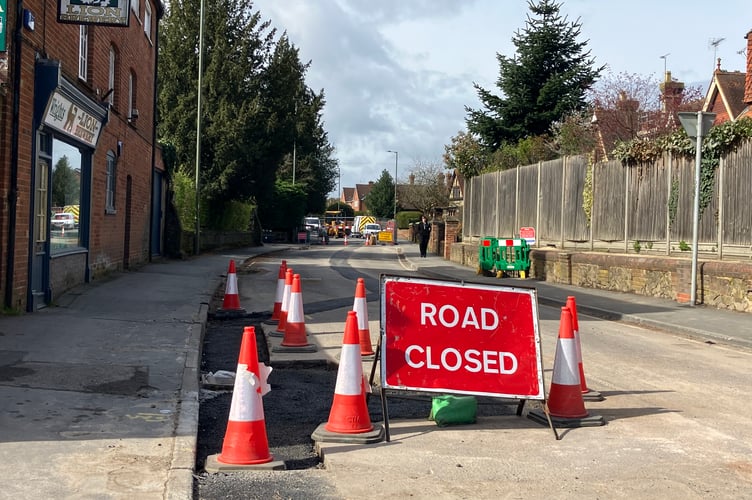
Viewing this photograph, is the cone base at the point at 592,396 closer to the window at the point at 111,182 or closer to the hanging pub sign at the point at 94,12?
the hanging pub sign at the point at 94,12

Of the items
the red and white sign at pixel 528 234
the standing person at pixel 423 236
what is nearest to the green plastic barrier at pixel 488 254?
the red and white sign at pixel 528 234

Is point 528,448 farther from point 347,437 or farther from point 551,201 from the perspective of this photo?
point 551,201

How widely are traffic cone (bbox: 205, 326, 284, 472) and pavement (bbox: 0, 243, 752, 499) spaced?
0.78 feet

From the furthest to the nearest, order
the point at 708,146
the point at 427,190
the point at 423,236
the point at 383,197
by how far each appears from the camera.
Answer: the point at 383,197 → the point at 427,190 → the point at 423,236 → the point at 708,146

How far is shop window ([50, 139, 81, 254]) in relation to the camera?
1265 centimetres

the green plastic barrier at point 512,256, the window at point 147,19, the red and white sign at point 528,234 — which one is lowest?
the green plastic barrier at point 512,256

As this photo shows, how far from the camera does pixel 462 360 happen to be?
6176 millimetres

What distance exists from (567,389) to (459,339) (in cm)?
96

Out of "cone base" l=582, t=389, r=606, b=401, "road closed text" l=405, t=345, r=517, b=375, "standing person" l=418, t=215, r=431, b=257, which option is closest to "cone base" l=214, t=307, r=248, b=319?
"cone base" l=582, t=389, r=606, b=401

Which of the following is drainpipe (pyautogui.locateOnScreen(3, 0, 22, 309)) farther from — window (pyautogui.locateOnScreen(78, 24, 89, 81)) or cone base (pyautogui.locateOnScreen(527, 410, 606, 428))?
cone base (pyautogui.locateOnScreen(527, 410, 606, 428))

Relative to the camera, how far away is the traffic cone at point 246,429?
5004 mm

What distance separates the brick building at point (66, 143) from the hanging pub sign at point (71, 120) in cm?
2

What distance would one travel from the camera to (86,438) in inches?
211

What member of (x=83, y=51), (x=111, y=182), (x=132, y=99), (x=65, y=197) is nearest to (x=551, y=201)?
(x=132, y=99)
